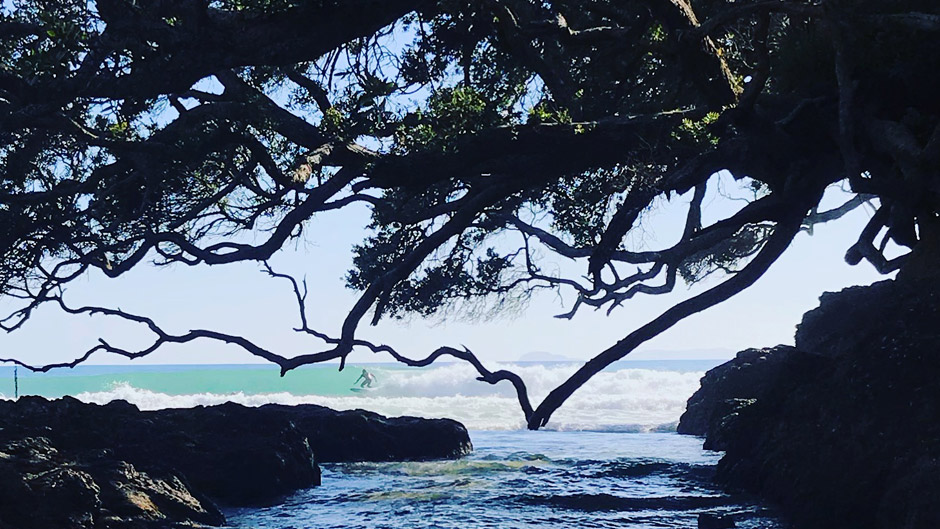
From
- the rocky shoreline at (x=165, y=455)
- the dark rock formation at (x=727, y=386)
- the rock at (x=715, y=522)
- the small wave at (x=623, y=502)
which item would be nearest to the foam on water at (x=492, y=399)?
the dark rock formation at (x=727, y=386)

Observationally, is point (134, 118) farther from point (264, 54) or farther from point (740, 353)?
point (740, 353)

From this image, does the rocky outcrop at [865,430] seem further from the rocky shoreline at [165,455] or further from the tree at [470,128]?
the rocky shoreline at [165,455]

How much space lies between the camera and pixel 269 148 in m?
13.2

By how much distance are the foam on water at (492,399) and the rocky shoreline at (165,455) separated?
20.9m

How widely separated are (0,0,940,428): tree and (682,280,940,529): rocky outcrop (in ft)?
4.79

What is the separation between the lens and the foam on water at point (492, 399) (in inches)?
1764

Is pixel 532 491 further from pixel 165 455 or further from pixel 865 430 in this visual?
pixel 865 430

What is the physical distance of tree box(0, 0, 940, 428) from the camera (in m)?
9.60

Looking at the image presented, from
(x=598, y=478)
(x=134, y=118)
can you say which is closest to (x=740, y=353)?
(x=598, y=478)

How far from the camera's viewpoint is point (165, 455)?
45.0ft

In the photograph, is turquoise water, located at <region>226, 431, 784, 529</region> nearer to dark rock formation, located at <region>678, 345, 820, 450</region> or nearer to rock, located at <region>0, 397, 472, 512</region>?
rock, located at <region>0, 397, 472, 512</region>

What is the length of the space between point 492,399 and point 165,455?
5046 cm

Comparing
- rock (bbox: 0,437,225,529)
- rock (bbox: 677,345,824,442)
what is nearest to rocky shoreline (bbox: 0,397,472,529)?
rock (bbox: 0,437,225,529)

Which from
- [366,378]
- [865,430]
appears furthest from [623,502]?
[366,378]
